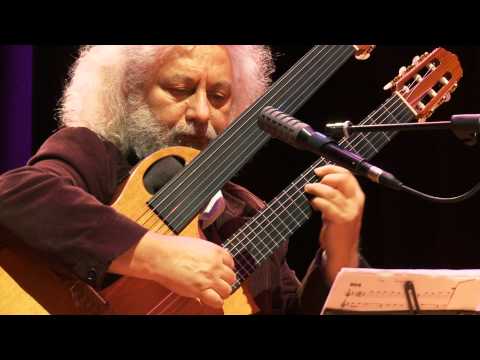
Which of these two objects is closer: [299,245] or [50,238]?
[50,238]

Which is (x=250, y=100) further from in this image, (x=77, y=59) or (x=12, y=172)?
(x=12, y=172)

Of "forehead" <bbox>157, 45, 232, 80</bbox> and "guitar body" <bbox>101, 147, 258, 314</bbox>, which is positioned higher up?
"forehead" <bbox>157, 45, 232, 80</bbox>

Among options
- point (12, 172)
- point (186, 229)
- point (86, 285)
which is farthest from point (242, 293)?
point (12, 172)

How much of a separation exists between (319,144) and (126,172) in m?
0.91

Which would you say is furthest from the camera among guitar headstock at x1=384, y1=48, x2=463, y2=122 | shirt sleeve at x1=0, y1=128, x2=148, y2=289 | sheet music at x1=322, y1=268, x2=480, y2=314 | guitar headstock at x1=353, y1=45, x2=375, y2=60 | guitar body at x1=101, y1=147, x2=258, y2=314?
guitar headstock at x1=353, y1=45, x2=375, y2=60

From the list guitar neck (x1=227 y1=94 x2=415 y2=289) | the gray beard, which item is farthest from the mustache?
guitar neck (x1=227 y1=94 x2=415 y2=289)

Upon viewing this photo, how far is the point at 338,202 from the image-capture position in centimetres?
227

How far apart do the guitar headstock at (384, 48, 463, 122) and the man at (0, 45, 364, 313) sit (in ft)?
1.51

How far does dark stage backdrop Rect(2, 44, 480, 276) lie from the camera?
302cm

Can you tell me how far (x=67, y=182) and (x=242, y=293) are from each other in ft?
2.17

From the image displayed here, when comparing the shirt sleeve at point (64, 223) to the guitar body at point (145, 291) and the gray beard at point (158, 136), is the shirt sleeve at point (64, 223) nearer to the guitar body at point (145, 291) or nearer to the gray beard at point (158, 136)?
the guitar body at point (145, 291)

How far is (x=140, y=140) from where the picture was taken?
2.59 m

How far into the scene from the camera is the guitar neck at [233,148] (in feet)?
7.55

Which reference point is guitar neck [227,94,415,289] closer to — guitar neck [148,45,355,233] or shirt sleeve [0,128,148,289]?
guitar neck [148,45,355,233]
